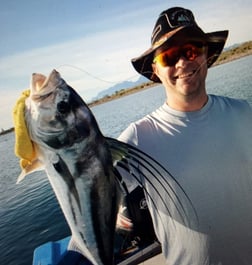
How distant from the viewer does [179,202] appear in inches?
106

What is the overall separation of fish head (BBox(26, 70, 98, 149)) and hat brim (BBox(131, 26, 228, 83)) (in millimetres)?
1480

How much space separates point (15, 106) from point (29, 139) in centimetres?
25

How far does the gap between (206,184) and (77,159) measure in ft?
4.58

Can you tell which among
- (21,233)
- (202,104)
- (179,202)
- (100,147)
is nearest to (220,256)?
(179,202)

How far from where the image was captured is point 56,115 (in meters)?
1.78

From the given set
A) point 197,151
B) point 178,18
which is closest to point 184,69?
point 178,18

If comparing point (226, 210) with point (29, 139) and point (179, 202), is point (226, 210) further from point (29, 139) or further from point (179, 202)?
point (29, 139)

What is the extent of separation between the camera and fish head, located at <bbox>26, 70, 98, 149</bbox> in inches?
69.7

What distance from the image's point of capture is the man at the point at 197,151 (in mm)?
2729

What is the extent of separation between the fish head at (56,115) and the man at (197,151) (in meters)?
1.03

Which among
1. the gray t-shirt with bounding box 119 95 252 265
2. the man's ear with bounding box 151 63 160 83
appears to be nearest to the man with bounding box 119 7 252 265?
the gray t-shirt with bounding box 119 95 252 265

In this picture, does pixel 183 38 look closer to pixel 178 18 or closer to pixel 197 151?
pixel 178 18

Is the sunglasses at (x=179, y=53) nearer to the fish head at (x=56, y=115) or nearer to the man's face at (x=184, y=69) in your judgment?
the man's face at (x=184, y=69)

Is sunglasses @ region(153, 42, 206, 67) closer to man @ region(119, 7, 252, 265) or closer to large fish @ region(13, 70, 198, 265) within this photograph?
man @ region(119, 7, 252, 265)
